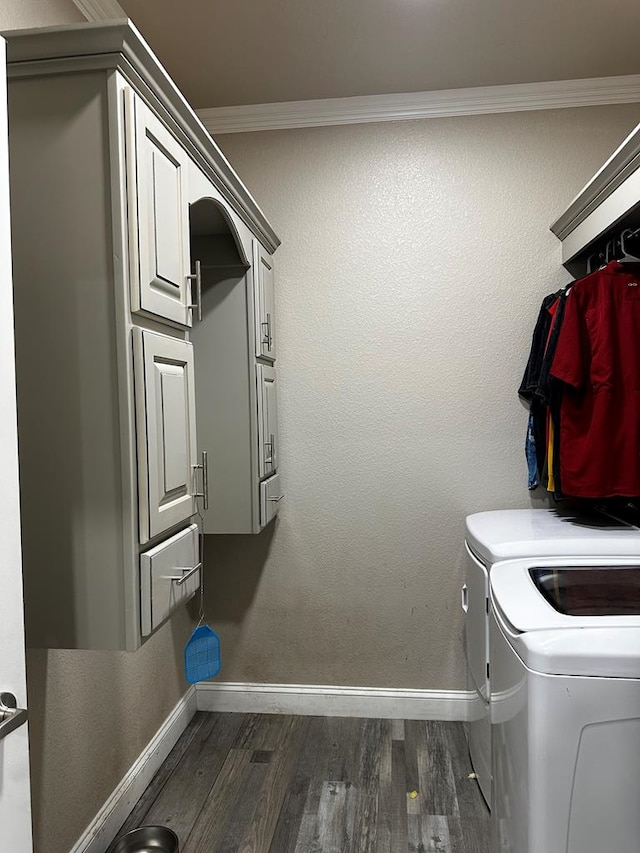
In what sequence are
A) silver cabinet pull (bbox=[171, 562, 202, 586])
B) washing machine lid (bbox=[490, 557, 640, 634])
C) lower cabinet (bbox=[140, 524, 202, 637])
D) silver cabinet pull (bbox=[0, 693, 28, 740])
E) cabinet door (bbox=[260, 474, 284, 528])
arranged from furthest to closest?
cabinet door (bbox=[260, 474, 284, 528])
silver cabinet pull (bbox=[171, 562, 202, 586])
lower cabinet (bbox=[140, 524, 202, 637])
washing machine lid (bbox=[490, 557, 640, 634])
silver cabinet pull (bbox=[0, 693, 28, 740])

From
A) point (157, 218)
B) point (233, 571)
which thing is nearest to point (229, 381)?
point (233, 571)

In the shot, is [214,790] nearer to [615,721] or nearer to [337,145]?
[615,721]

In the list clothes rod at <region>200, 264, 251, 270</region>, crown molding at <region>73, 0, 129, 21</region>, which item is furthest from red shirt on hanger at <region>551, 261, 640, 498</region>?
crown molding at <region>73, 0, 129, 21</region>

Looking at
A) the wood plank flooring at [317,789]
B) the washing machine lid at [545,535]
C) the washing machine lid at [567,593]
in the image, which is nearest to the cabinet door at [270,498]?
the washing machine lid at [545,535]

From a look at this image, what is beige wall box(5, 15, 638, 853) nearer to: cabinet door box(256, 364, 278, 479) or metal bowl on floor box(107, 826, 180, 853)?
cabinet door box(256, 364, 278, 479)

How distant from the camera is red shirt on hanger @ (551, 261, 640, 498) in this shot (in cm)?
235

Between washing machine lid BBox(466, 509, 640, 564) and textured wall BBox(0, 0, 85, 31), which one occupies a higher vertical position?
textured wall BBox(0, 0, 85, 31)

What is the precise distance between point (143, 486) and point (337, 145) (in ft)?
6.64

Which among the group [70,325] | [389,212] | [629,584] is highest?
[389,212]

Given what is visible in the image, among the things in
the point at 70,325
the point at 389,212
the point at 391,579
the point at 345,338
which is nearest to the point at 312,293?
the point at 345,338

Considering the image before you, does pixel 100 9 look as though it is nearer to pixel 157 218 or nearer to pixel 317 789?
pixel 157 218

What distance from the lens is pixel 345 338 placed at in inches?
117

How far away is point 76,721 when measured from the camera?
198 centimetres

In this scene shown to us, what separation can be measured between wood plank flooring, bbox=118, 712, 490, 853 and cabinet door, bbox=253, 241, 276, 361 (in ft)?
5.09
